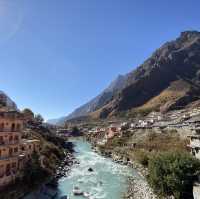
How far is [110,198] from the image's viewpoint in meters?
46.4

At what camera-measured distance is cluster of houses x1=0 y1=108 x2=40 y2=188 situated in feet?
139

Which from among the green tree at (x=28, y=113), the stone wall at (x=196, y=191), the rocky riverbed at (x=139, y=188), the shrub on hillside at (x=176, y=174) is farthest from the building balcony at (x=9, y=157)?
the green tree at (x=28, y=113)

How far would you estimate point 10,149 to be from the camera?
4484cm

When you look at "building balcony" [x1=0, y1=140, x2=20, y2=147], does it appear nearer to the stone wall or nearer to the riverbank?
the riverbank

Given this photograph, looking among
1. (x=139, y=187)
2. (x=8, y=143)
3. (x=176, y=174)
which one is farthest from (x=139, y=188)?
(x=8, y=143)

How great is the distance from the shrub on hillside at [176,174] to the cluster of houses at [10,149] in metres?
23.7

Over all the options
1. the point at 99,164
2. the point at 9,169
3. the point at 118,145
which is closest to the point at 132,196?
the point at 9,169

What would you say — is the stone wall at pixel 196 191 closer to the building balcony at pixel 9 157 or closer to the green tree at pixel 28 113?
the building balcony at pixel 9 157

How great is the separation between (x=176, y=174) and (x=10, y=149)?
91.0ft

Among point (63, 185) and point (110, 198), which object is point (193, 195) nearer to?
point (110, 198)

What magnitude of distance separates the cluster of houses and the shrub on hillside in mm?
23729

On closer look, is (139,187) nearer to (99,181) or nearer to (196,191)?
(99,181)

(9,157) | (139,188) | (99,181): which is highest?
(9,157)

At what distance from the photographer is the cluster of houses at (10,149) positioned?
139 feet
